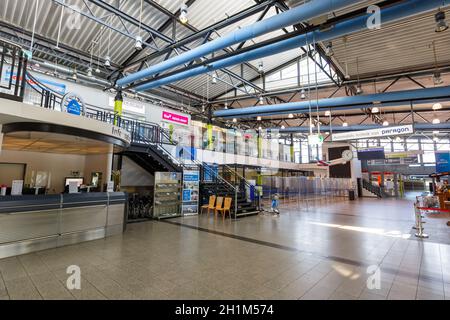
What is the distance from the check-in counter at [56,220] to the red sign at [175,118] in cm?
718

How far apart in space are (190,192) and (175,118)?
5.46 metres

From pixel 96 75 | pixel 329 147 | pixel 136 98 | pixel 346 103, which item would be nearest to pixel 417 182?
pixel 329 147

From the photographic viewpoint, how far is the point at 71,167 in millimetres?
9430

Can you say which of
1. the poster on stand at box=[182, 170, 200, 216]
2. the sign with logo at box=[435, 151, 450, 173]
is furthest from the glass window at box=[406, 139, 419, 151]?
the poster on stand at box=[182, 170, 200, 216]

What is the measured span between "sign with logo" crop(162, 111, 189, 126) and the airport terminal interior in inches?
4.8

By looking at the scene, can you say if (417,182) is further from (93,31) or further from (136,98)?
(93,31)

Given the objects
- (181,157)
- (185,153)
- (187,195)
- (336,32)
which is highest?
(336,32)

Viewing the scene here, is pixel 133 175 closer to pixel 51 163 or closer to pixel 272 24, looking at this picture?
pixel 51 163

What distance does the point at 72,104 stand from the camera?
19.2 ft

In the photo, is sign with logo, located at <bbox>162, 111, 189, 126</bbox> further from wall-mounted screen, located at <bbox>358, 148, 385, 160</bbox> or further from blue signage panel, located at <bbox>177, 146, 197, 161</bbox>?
wall-mounted screen, located at <bbox>358, 148, 385, 160</bbox>

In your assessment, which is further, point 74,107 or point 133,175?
point 133,175

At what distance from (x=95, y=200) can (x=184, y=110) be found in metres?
9.59

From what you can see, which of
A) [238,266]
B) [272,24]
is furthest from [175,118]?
[238,266]

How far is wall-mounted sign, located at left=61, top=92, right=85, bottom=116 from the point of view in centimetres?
564
